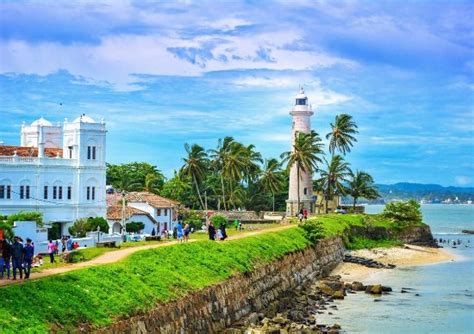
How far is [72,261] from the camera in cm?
3142

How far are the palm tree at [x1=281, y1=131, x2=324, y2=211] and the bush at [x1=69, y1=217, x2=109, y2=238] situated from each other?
27990 mm

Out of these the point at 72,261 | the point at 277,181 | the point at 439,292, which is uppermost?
the point at 277,181

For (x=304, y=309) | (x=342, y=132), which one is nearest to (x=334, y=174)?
(x=342, y=132)

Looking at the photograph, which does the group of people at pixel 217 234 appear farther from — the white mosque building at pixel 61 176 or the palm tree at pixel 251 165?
the palm tree at pixel 251 165

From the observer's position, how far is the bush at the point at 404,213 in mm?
86375

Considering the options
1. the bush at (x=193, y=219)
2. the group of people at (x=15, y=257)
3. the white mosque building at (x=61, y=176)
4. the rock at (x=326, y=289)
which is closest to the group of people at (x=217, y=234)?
the rock at (x=326, y=289)

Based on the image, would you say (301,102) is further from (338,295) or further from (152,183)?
(338,295)

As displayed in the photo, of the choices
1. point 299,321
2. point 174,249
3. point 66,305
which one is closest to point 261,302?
point 299,321

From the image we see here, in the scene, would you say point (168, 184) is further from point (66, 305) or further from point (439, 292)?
point (66, 305)

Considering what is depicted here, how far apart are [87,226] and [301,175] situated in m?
33.7

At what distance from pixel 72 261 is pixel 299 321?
1136 centimetres

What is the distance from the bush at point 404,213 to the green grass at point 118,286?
163 ft

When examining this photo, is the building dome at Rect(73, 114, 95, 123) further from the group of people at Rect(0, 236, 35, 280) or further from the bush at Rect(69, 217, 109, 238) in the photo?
the group of people at Rect(0, 236, 35, 280)

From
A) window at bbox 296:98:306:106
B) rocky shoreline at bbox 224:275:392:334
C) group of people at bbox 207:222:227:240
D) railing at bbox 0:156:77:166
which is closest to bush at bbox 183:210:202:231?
railing at bbox 0:156:77:166
